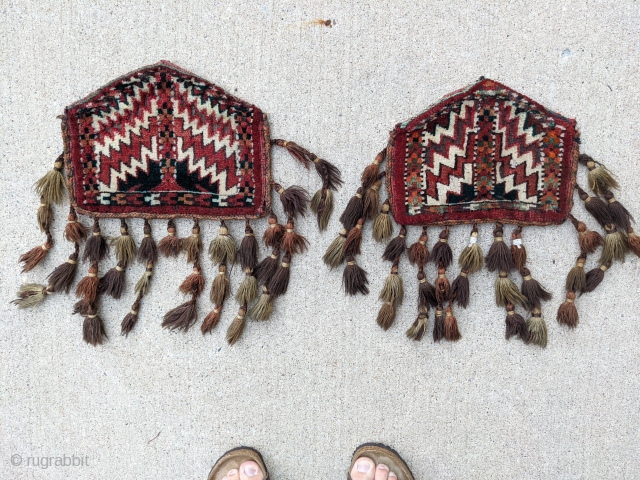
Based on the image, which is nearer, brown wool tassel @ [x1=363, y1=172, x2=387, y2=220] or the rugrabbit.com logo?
brown wool tassel @ [x1=363, y1=172, x2=387, y2=220]

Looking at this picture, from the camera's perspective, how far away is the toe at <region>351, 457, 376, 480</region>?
47.3 inches

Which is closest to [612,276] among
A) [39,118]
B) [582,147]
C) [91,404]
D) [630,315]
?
[630,315]

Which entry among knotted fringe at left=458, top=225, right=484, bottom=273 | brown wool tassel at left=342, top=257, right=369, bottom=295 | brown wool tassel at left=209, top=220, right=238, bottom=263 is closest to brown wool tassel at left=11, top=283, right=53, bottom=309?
brown wool tassel at left=209, top=220, right=238, bottom=263

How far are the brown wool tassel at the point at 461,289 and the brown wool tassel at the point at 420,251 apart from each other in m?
0.11

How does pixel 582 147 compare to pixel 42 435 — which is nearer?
pixel 582 147

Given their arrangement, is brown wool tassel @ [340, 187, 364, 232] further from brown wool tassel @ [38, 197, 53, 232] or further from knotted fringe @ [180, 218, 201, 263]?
brown wool tassel @ [38, 197, 53, 232]

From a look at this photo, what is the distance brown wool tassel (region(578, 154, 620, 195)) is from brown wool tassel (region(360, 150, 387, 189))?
55 centimetres

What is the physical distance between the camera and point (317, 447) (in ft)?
4.14

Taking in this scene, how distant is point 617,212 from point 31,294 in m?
1.69

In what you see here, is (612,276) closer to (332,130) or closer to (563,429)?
(563,429)

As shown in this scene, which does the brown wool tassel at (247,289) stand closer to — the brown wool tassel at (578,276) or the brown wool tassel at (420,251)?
the brown wool tassel at (420,251)

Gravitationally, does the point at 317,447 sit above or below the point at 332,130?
below

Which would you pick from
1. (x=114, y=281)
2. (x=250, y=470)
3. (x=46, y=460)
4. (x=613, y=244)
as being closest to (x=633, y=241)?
(x=613, y=244)

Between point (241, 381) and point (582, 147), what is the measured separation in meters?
1.19
